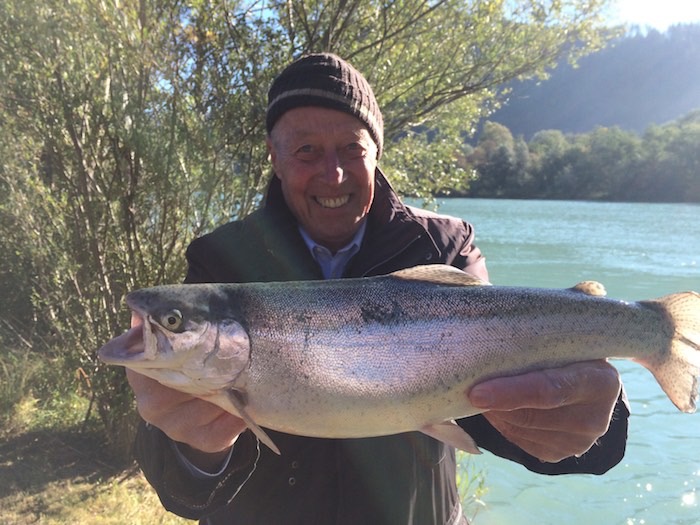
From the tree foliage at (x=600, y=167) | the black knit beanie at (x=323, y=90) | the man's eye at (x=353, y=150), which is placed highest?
the black knit beanie at (x=323, y=90)

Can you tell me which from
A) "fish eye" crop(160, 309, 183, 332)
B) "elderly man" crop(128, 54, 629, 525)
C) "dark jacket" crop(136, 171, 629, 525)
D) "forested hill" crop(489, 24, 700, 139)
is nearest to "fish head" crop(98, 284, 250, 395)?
"fish eye" crop(160, 309, 183, 332)

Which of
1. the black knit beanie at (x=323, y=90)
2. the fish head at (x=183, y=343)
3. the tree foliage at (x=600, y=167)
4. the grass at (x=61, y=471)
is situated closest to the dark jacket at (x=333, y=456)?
the black knit beanie at (x=323, y=90)

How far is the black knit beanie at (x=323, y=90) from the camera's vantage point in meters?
2.70

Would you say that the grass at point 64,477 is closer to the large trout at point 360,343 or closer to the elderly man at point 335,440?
the elderly man at point 335,440

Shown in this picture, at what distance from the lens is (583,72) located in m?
181

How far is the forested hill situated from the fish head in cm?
17456

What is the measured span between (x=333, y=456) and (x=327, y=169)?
1396 mm

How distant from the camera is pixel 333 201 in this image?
9.09ft

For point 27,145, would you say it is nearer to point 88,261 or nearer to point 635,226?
point 88,261

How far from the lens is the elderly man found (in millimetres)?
2102

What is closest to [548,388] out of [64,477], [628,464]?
[64,477]

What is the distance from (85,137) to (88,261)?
132 cm

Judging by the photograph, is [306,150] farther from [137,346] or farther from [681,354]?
[681,354]

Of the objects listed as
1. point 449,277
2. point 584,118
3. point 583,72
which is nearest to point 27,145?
point 449,277
